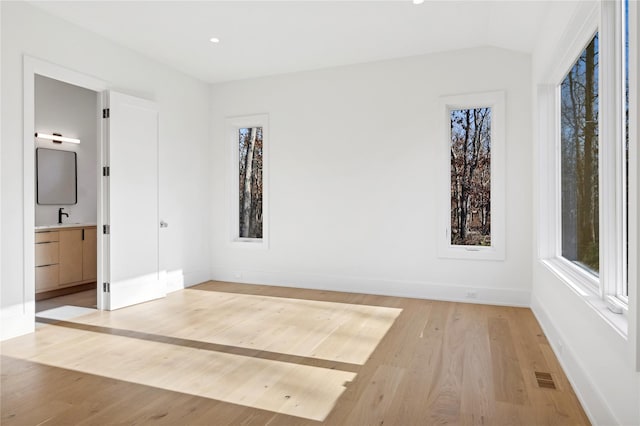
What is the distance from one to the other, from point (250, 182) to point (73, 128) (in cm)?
274

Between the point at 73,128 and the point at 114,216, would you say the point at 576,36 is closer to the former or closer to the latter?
the point at 114,216

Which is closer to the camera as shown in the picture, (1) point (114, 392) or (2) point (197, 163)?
(1) point (114, 392)

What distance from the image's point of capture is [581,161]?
2.88 metres

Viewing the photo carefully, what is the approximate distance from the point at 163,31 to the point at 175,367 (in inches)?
139

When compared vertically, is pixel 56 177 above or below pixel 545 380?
above

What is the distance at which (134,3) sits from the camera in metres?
3.76

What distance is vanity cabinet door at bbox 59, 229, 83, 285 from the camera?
5.17m

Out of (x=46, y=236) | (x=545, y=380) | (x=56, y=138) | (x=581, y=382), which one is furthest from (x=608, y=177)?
(x=56, y=138)

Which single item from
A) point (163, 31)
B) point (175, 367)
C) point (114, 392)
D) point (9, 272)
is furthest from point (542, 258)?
point (9, 272)

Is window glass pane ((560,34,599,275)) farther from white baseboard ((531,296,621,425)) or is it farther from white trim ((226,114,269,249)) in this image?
white trim ((226,114,269,249))

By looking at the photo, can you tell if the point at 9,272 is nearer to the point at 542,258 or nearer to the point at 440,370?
the point at 440,370

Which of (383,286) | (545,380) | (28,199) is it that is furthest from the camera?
(383,286)

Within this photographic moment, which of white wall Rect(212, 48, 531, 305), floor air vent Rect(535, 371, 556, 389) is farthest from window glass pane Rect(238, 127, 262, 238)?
floor air vent Rect(535, 371, 556, 389)

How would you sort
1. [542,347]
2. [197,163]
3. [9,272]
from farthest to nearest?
[197,163] < [9,272] < [542,347]
